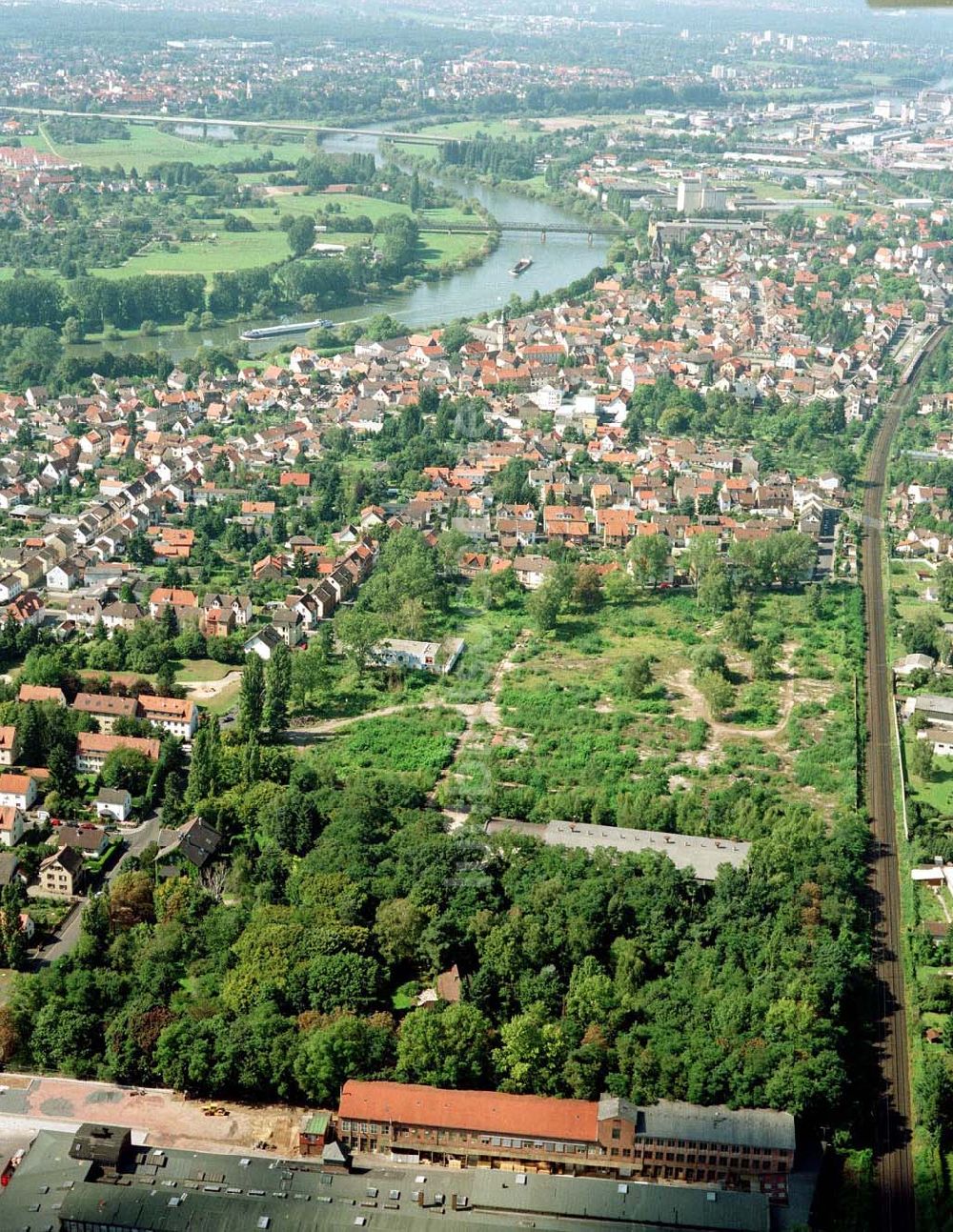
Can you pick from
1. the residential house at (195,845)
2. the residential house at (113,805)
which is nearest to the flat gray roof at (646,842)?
the residential house at (195,845)

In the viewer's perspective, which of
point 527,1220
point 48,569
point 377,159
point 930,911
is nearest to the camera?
point 527,1220

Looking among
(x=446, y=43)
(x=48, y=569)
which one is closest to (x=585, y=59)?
(x=446, y=43)

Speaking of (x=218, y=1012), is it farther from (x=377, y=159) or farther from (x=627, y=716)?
(x=377, y=159)

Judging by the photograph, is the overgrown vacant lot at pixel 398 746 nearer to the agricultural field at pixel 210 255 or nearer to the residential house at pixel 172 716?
the residential house at pixel 172 716

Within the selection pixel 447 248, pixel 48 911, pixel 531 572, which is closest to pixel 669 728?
pixel 531 572

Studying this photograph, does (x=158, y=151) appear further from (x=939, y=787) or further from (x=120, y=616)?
(x=939, y=787)

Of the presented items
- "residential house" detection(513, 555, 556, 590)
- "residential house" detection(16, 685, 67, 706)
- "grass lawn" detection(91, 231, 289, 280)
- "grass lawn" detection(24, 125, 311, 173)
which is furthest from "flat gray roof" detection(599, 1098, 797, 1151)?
"grass lawn" detection(24, 125, 311, 173)

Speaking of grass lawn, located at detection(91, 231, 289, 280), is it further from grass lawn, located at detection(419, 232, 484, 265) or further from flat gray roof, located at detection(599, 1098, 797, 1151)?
flat gray roof, located at detection(599, 1098, 797, 1151)
